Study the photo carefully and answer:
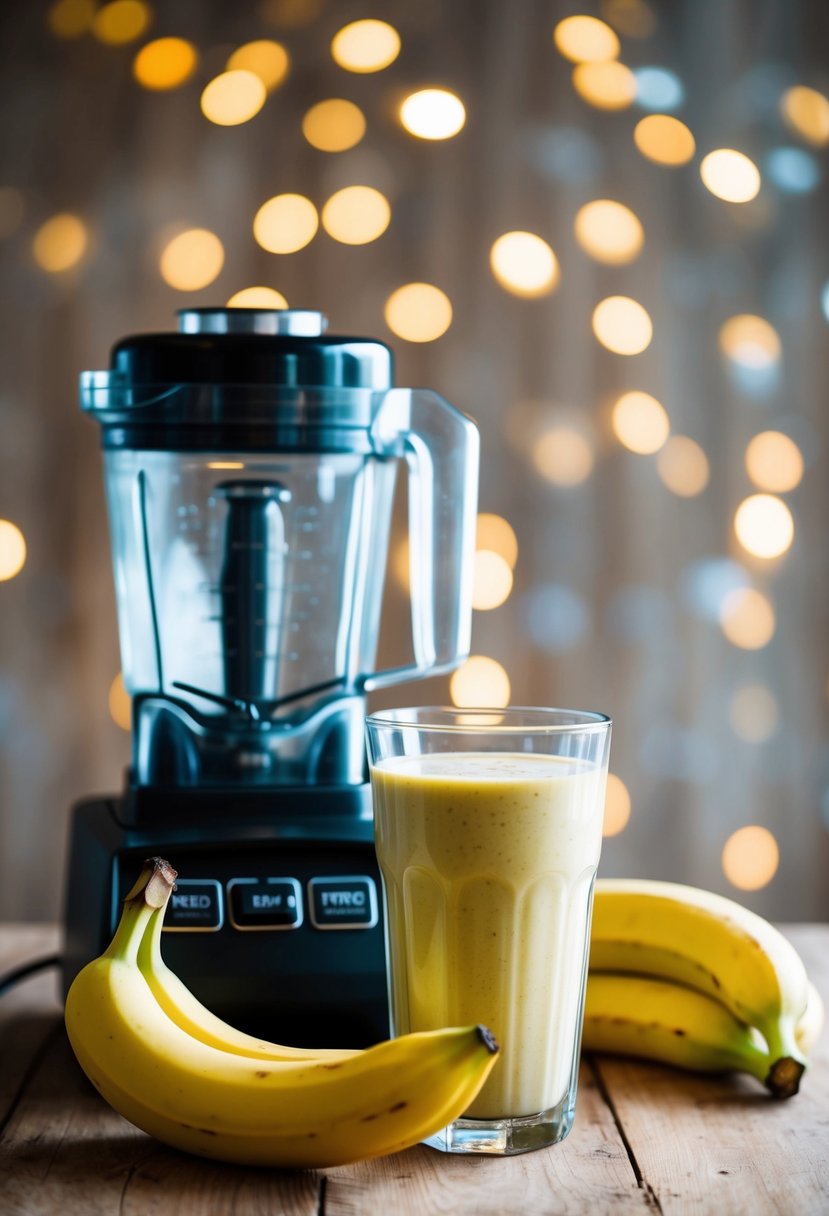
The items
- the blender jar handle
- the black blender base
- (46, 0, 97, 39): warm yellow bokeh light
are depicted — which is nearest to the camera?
the black blender base

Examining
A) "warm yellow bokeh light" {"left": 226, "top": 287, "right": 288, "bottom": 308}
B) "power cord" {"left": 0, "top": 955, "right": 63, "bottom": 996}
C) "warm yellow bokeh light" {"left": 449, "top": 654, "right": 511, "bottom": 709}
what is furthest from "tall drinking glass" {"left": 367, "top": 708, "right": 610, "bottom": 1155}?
"warm yellow bokeh light" {"left": 226, "top": 287, "right": 288, "bottom": 308}

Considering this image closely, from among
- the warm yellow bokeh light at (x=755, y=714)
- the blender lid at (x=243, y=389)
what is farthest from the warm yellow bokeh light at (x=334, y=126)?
the warm yellow bokeh light at (x=755, y=714)

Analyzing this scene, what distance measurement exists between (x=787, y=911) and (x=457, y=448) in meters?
0.87

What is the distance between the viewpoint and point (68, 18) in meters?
1.36

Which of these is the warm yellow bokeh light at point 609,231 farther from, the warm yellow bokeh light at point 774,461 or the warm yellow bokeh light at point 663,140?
the warm yellow bokeh light at point 774,461

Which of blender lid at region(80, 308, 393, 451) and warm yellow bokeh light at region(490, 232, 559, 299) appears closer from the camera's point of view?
blender lid at region(80, 308, 393, 451)

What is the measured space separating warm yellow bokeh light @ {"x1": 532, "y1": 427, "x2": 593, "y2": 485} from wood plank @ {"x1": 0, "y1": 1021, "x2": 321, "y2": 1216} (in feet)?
2.93

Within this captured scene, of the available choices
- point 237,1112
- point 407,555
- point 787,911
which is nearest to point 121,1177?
point 237,1112

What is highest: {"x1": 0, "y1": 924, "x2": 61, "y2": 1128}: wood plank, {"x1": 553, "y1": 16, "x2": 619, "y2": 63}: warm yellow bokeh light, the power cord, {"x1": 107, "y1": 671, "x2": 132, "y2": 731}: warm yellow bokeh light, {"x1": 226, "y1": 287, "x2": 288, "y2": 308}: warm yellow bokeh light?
{"x1": 553, "y1": 16, "x2": 619, "y2": 63}: warm yellow bokeh light

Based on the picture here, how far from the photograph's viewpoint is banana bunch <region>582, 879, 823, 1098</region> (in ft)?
2.43

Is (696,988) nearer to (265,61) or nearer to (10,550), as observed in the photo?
(10,550)

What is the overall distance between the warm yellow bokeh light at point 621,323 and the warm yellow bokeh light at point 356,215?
0.87ft

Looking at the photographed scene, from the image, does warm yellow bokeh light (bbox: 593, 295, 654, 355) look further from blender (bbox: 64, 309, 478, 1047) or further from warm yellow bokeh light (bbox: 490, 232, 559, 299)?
blender (bbox: 64, 309, 478, 1047)

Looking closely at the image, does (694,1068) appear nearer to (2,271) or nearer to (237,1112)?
(237,1112)
